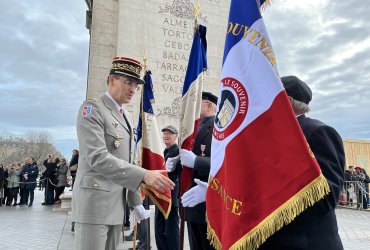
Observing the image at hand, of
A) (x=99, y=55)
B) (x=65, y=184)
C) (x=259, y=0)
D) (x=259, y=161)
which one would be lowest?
(x=65, y=184)

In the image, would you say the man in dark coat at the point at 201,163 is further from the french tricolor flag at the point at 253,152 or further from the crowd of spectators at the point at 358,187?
the crowd of spectators at the point at 358,187

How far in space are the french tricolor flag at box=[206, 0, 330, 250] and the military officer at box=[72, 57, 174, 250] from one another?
49 centimetres

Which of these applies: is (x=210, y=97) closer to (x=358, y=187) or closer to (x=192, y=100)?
(x=192, y=100)

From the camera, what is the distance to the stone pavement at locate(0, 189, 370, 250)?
18.0ft

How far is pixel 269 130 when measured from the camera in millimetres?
1696

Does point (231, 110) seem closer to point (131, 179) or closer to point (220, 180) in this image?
point (220, 180)

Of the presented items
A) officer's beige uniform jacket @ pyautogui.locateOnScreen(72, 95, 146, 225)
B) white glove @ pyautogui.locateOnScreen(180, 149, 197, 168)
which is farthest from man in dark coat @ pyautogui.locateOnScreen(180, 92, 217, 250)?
officer's beige uniform jacket @ pyautogui.locateOnScreen(72, 95, 146, 225)

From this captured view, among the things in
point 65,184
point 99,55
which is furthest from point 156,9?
point 65,184

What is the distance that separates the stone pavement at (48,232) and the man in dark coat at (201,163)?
2.73 meters

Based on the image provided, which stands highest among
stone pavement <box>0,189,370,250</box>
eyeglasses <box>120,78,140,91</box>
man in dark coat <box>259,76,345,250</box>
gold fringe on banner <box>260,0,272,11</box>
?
gold fringe on banner <box>260,0,272,11</box>

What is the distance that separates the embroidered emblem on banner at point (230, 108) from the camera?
1809mm

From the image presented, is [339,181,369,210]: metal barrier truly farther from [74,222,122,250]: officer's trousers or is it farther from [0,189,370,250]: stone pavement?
[74,222,122,250]: officer's trousers

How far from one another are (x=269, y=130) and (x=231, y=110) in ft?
0.86

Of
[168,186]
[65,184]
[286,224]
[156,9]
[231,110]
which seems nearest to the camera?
[286,224]
